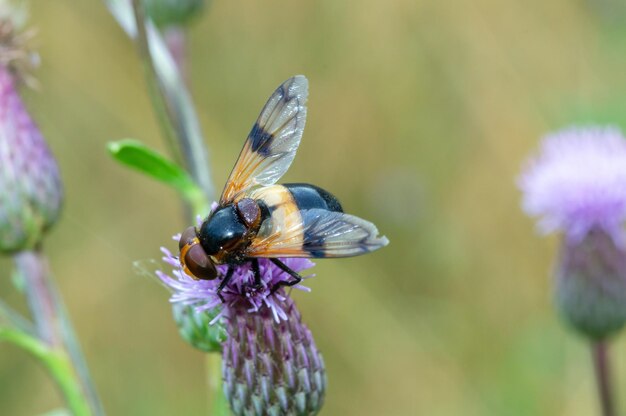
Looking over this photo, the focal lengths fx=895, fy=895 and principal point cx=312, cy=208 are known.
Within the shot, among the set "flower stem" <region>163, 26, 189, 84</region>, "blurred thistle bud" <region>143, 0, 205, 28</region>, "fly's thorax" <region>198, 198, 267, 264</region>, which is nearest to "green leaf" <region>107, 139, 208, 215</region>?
"fly's thorax" <region>198, 198, 267, 264</region>

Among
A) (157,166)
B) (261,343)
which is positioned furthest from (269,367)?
(157,166)

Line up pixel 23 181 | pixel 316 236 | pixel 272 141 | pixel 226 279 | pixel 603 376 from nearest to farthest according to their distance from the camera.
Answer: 1. pixel 316 236
2. pixel 226 279
3. pixel 272 141
4. pixel 23 181
5. pixel 603 376

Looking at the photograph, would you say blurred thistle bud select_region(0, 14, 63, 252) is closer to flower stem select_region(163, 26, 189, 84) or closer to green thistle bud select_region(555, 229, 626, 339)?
flower stem select_region(163, 26, 189, 84)

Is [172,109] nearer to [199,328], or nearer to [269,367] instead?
[199,328]

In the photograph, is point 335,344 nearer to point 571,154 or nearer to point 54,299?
point 571,154

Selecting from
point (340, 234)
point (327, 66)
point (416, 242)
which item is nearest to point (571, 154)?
point (340, 234)

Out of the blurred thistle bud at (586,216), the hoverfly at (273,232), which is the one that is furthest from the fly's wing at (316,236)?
the blurred thistle bud at (586,216)

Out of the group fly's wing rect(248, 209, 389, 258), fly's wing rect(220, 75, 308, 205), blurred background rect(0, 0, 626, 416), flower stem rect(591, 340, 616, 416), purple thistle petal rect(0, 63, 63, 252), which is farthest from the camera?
blurred background rect(0, 0, 626, 416)
